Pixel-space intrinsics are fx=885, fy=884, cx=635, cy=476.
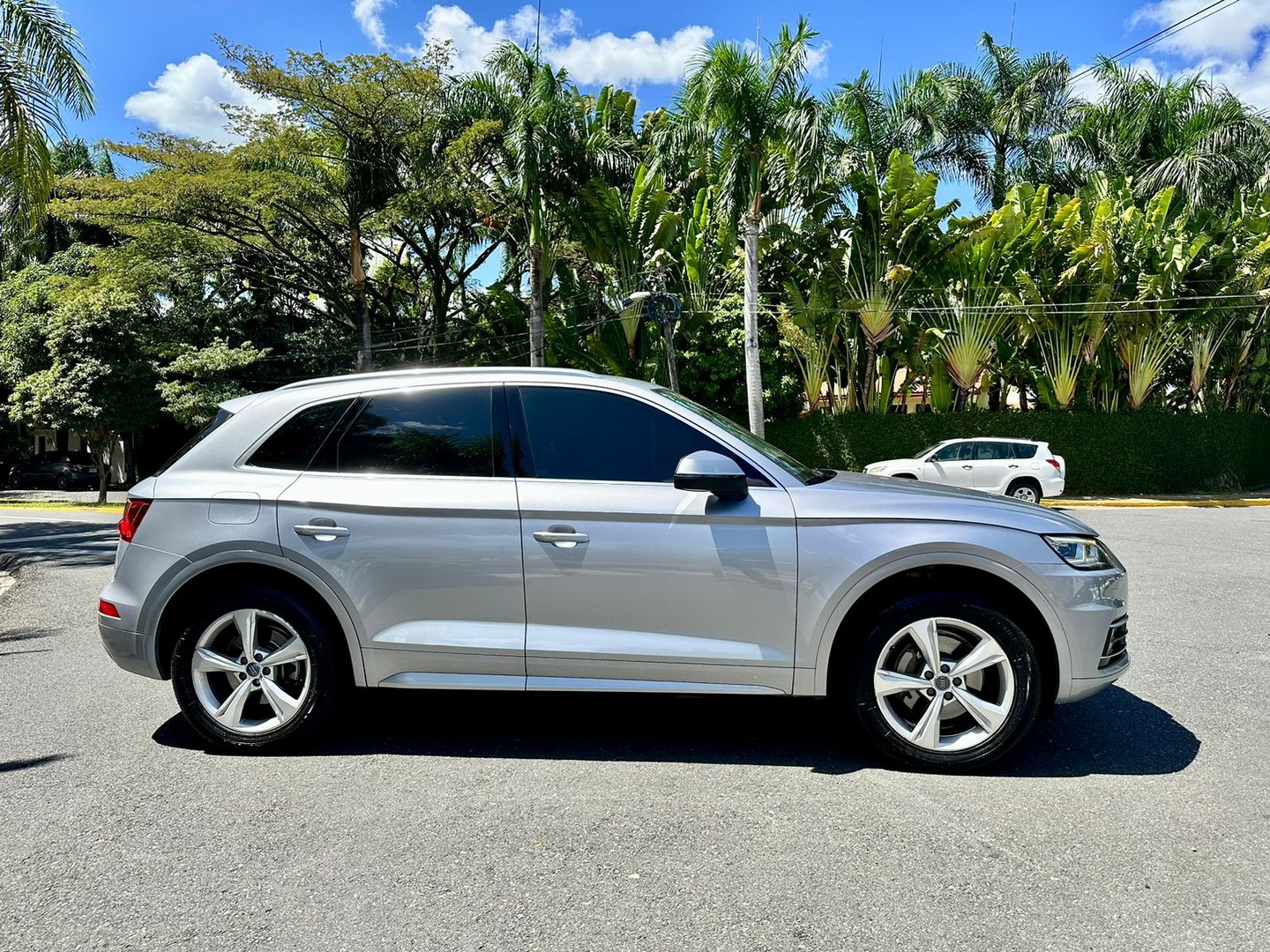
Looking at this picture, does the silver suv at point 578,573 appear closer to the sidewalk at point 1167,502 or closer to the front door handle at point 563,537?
the front door handle at point 563,537

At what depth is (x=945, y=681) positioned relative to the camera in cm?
375

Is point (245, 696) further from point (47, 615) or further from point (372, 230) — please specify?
point (372, 230)

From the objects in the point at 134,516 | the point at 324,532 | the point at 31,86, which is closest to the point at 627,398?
the point at 324,532

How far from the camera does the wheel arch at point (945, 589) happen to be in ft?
12.3

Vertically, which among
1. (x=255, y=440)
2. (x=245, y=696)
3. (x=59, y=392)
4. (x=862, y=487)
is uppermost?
(x=59, y=392)

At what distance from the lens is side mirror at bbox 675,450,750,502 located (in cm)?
370

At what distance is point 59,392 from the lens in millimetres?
24938

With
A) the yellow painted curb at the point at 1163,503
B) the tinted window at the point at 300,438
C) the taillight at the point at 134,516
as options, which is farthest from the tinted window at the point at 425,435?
the yellow painted curb at the point at 1163,503

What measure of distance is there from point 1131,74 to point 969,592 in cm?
3164

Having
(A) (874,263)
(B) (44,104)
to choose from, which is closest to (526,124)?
(A) (874,263)

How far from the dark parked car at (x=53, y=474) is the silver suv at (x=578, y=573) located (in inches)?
1510

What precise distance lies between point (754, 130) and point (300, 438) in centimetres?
1728

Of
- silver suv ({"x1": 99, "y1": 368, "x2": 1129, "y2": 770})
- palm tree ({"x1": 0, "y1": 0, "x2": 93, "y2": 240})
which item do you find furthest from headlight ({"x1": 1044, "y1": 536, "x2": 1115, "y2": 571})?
palm tree ({"x1": 0, "y1": 0, "x2": 93, "y2": 240})

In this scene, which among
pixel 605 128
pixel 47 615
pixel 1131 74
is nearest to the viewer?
pixel 47 615
